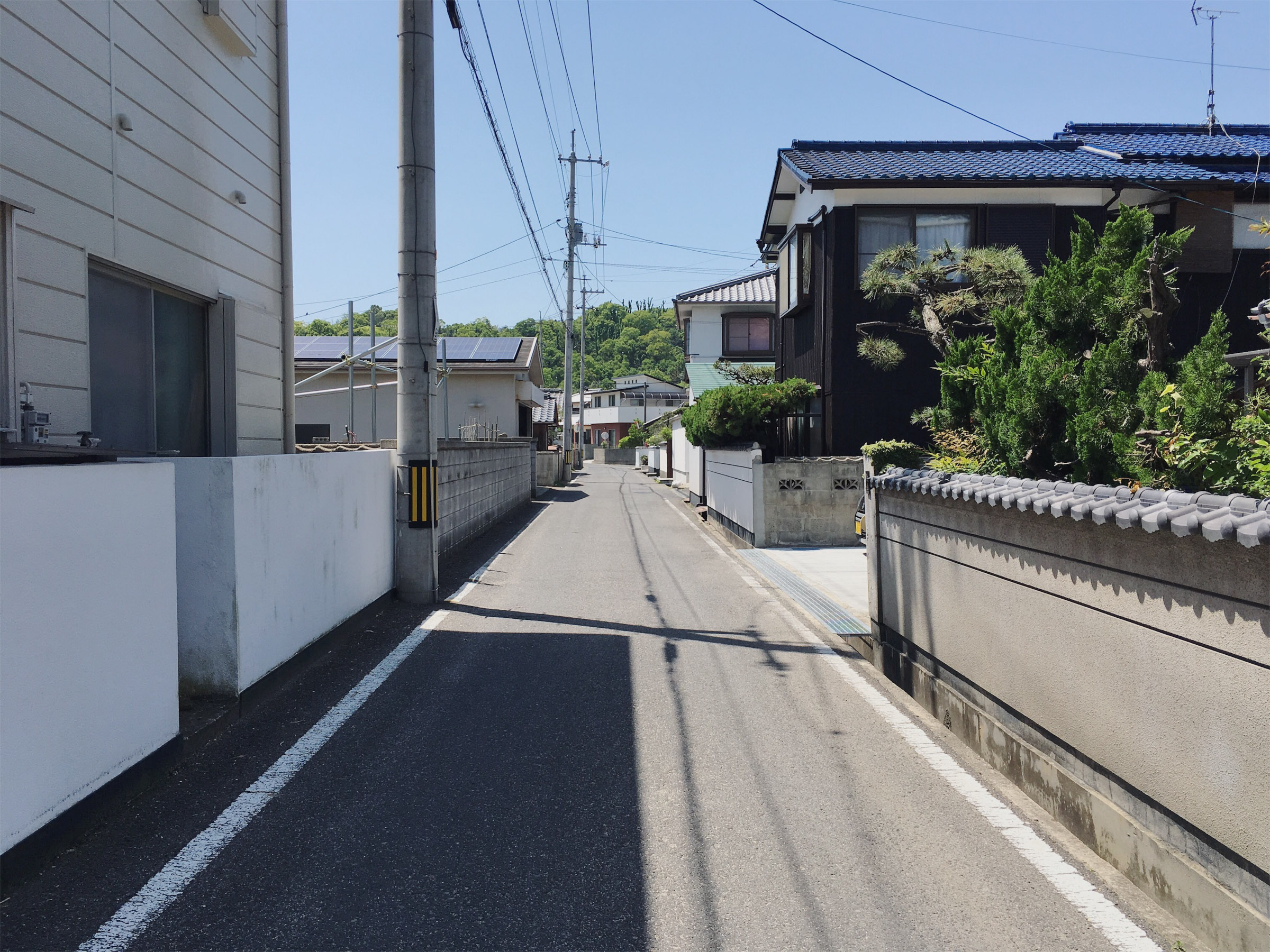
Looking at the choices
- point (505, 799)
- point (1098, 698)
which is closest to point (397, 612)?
point (505, 799)

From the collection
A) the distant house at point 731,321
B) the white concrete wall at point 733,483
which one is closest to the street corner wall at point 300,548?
the white concrete wall at point 733,483

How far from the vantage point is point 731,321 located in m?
36.7

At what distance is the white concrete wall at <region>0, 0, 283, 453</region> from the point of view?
5.25m

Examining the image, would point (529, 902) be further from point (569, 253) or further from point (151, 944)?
point (569, 253)

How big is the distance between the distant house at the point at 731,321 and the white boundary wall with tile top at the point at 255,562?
29143 millimetres

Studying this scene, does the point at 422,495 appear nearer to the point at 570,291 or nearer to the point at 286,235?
A: the point at 286,235

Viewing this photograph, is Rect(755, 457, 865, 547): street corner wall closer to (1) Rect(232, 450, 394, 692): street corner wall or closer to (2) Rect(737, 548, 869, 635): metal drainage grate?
(2) Rect(737, 548, 869, 635): metal drainage grate

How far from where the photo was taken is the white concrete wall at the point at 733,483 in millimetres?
14828

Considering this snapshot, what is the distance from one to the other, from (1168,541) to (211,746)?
4822 mm

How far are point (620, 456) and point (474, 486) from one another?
51.8 m

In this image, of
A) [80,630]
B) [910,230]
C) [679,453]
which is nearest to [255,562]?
[80,630]

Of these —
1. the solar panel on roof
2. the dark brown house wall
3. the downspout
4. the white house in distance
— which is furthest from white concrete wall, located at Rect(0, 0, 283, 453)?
the white house in distance

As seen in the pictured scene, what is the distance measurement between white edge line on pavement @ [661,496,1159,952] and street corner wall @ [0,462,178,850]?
13.0ft

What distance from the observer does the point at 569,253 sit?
125ft
